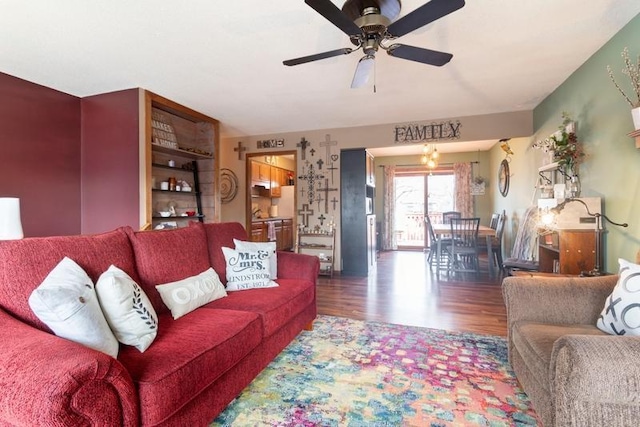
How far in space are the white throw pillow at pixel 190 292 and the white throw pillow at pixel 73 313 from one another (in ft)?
1.66

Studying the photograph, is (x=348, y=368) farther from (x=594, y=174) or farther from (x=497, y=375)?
(x=594, y=174)

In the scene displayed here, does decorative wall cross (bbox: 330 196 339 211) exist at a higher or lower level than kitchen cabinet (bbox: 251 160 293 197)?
lower

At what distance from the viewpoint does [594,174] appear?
9.04 ft

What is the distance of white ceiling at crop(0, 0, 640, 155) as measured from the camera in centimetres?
207

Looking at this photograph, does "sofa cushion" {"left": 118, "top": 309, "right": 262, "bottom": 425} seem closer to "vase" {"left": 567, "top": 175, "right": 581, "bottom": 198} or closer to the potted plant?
the potted plant

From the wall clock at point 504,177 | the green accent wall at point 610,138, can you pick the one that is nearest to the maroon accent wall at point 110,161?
the green accent wall at point 610,138

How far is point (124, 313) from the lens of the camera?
1.41 m

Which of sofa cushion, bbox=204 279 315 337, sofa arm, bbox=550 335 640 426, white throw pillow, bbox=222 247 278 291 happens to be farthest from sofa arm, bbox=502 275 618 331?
white throw pillow, bbox=222 247 278 291

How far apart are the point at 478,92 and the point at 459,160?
4112mm

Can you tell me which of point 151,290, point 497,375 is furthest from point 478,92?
point 151,290

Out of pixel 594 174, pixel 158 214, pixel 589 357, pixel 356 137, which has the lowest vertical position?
pixel 589 357

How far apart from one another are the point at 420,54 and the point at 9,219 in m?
2.95

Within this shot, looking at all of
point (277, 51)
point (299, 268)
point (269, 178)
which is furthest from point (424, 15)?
point (269, 178)

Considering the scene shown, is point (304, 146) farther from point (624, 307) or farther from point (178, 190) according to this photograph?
point (624, 307)
